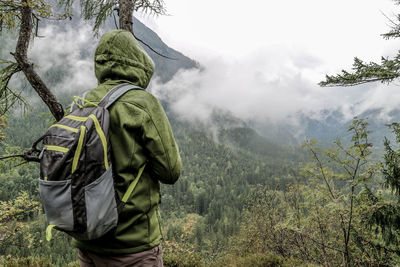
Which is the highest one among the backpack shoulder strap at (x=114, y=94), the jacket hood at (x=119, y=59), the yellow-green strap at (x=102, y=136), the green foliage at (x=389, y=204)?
the jacket hood at (x=119, y=59)

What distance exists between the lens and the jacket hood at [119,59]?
1.38m

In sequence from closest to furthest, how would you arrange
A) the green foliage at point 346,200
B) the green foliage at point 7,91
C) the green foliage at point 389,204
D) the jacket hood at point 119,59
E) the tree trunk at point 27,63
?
the jacket hood at point 119,59 < the tree trunk at point 27,63 < the green foliage at point 7,91 < the green foliage at point 346,200 < the green foliage at point 389,204

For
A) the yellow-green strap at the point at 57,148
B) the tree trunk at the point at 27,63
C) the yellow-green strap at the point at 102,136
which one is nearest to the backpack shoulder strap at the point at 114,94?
the yellow-green strap at the point at 102,136

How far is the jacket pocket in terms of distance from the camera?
3.32 feet

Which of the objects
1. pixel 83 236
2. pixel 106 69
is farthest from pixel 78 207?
pixel 106 69

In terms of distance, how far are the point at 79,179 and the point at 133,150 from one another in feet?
0.96

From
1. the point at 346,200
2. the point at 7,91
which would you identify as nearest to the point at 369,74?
the point at 346,200

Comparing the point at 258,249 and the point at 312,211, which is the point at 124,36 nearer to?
the point at 312,211

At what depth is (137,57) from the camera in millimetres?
1438

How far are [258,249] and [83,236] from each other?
8991mm

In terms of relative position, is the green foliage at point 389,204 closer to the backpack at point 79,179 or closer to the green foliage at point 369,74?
the green foliage at point 369,74

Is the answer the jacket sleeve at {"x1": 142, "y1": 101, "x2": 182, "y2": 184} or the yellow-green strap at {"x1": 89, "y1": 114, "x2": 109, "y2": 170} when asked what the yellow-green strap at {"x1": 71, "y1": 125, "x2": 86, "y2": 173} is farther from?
the jacket sleeve at {"x1": 142, "y1": 101, "x2": 182, "y2": 184}

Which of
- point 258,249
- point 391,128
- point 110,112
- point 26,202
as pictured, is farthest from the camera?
point 258,249

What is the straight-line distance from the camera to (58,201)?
1.03 metres
